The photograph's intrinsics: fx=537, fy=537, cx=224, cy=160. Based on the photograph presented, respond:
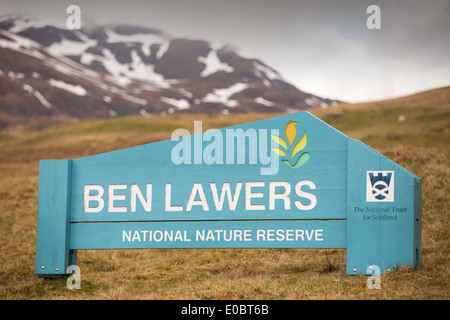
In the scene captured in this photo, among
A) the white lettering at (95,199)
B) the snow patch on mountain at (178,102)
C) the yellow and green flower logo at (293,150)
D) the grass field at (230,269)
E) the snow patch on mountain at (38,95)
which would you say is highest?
the snow patch on mountain at (178,102)

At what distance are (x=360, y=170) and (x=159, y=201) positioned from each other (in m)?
3.06

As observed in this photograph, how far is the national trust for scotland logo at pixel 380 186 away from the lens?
7660 millimetres

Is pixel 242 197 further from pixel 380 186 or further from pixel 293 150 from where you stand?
pixel 380 186

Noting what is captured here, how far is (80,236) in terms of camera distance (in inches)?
332

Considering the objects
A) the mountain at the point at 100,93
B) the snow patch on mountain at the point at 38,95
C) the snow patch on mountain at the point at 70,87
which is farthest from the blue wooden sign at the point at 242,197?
the snow patch on mountain at the point at 70,87

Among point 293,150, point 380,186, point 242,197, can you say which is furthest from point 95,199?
point 380,186

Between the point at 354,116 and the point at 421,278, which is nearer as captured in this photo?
the point at 421,278

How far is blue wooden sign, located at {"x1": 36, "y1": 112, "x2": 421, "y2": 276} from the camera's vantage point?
767cm

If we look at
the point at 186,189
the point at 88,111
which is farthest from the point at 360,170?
the point at 88,111

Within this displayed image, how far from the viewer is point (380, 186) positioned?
7688 mm

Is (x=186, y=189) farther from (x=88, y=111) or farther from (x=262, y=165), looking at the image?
(x=88, y=111)

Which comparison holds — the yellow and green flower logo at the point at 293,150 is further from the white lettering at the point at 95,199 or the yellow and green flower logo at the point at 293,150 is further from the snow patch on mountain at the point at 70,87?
the snow patch on mountain at the point at 70,87

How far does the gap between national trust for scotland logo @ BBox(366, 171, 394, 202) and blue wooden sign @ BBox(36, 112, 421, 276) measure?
0.6 inches

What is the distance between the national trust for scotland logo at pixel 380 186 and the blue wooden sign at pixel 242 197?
0.01 m
